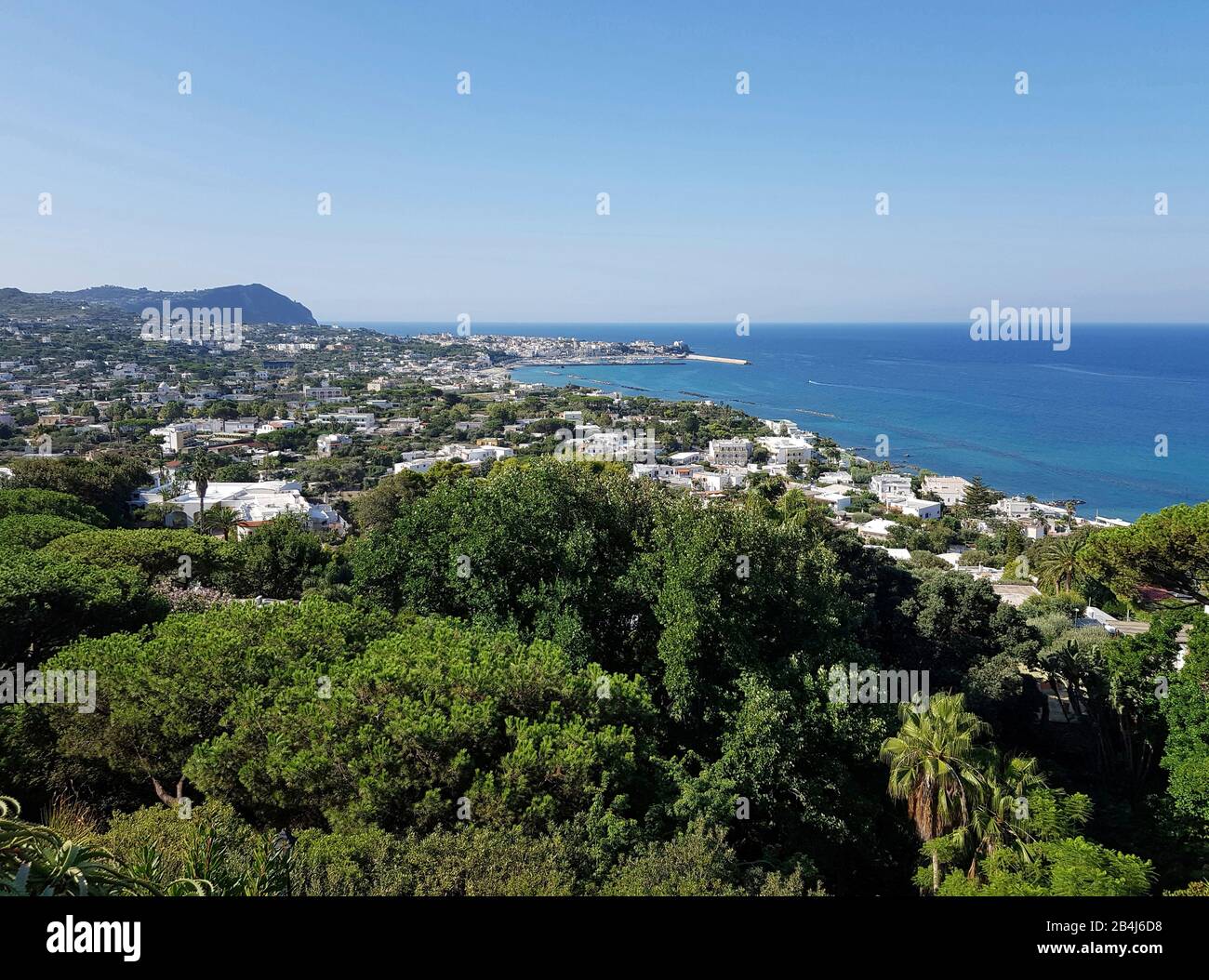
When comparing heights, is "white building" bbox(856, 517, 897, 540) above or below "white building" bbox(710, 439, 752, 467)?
below

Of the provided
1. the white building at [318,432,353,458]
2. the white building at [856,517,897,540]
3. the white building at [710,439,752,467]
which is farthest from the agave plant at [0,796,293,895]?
the white building at [710,439,752,467]

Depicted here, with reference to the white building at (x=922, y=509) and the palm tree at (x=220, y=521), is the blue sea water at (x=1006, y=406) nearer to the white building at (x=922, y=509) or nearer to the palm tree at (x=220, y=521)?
the white building at (x=922, y=509)

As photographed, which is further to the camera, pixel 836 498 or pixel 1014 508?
pixel 836 498

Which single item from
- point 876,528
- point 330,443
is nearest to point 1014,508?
point 876,528

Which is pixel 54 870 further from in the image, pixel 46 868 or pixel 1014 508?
pixel 1014 508

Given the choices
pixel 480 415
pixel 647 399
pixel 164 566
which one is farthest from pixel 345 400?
pixel 164 566

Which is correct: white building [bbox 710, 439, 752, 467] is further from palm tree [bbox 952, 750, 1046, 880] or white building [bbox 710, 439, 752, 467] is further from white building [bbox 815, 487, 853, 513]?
palm tree [bbox 952, 750, 1046, 880]
